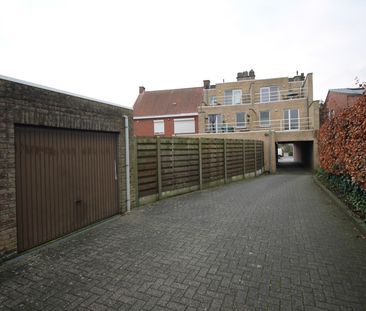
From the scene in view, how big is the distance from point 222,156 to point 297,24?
20.5 ft

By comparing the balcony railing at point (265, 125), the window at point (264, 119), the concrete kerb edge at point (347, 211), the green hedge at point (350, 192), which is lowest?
the concrete kerb edge at point (347, 211)

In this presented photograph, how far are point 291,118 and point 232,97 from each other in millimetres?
7364

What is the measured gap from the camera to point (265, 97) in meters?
27.7

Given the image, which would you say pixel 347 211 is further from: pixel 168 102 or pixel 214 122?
pixel 168 102

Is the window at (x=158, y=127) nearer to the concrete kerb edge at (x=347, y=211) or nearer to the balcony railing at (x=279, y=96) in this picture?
the balcony railing at (x=279, y=96)

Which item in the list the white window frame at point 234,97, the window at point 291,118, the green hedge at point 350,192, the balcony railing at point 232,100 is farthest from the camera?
the white window frame at point 234,97

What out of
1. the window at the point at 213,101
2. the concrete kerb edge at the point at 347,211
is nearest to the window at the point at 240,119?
the window at the point at 213,101

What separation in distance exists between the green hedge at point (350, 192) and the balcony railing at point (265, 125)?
1511 cm

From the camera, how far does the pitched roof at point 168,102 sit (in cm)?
3117

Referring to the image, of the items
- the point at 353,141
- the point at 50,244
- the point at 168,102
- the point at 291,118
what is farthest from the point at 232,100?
the point at 50,244

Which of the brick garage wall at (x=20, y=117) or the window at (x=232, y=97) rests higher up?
the window at (x=232, y=97)

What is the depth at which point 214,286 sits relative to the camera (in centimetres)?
313

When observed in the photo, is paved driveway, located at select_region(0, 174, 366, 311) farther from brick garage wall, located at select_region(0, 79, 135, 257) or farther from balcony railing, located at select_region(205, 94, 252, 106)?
balcony railing, located at select_region(205, 94, 252, 106)

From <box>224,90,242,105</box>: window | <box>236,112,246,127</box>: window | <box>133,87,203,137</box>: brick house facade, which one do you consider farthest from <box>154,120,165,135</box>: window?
<box>236,112,246,127</box>: window
